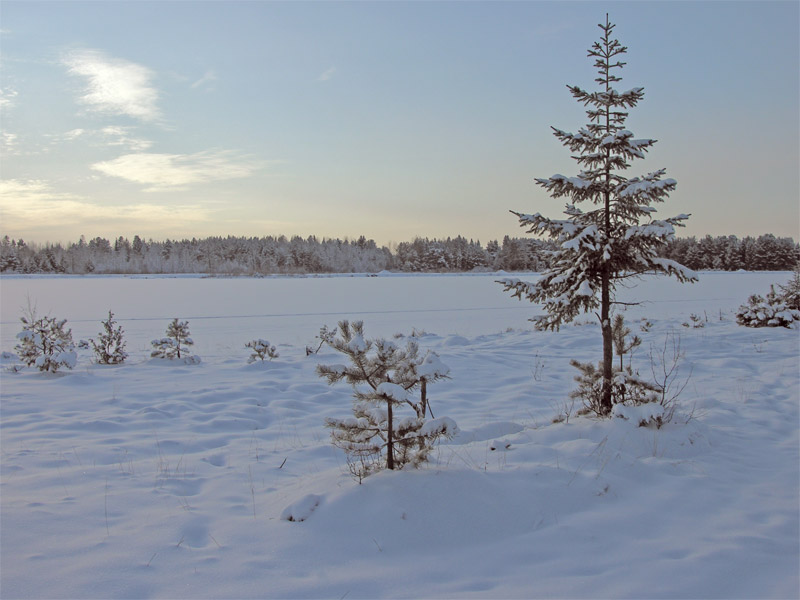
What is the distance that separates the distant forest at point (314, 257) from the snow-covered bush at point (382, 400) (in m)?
81.8

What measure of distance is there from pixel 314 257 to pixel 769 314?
341 ft

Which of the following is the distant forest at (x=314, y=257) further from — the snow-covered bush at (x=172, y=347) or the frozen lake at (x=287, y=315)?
the snow-covered bush at (x=172, y=347)

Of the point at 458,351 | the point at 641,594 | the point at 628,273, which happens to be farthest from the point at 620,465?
the point at 458,351

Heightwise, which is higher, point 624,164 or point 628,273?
point 624,164

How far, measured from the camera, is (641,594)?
250 centimetres

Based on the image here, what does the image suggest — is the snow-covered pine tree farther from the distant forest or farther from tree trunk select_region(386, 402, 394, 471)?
the distant forest

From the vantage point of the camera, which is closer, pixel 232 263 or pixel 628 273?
pixel 628 273

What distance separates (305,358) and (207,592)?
8.47 meters

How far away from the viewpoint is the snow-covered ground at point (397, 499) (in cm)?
269

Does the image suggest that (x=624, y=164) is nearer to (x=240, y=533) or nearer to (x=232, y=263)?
(x=240, y=533)

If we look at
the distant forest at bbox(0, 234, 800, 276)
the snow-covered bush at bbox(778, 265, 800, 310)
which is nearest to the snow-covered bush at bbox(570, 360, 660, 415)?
the snow-covered bush at bbox(778, 265, 800, 310)

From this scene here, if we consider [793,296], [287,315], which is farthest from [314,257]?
[793,296]

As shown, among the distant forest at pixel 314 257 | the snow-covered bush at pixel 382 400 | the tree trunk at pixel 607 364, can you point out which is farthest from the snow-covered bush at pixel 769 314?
the distant forest at pixel 314 257

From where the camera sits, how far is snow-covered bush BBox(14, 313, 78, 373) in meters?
8.81
